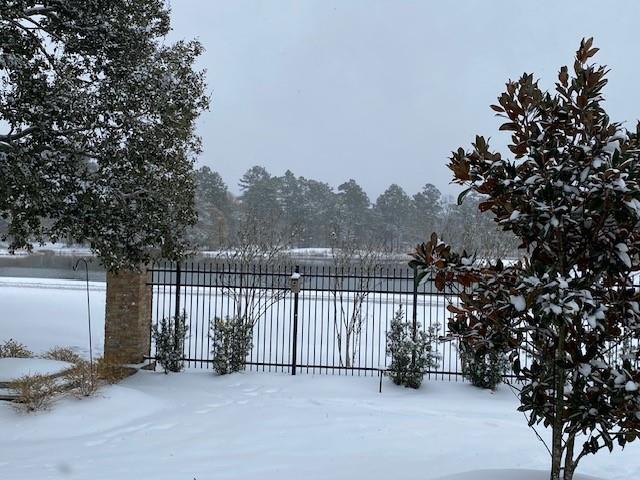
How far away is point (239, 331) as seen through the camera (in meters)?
10.7

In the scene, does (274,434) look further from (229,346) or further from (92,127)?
(92,127)

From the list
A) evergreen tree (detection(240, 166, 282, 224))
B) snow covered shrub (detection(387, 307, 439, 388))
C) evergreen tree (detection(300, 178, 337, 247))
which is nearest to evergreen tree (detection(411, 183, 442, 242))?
evergreen tree (detection(300, 178, 337, 247))

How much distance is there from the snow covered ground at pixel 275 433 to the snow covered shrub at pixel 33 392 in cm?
13

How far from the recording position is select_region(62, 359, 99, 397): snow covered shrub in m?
8.04

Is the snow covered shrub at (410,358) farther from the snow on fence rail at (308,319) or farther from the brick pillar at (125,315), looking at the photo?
the brick pillar at (125,315)

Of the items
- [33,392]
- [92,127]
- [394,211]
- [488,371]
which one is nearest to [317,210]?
[394,211]

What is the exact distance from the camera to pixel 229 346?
10609 millimetres

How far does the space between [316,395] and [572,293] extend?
636 centimetres

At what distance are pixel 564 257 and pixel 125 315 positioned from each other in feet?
27.4

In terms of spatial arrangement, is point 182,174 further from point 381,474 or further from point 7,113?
point 381,474

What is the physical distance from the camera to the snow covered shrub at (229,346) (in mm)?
10438

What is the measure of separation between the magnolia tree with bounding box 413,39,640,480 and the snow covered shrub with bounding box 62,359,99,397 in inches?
233

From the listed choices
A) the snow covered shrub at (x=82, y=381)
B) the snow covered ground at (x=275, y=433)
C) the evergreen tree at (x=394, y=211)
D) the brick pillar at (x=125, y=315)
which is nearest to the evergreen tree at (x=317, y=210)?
the evergreen tree at (x=394, y=211)

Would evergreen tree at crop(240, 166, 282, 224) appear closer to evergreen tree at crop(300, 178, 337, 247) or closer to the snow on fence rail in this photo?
evergreen tree at crop(300, 178, 337, 247)
